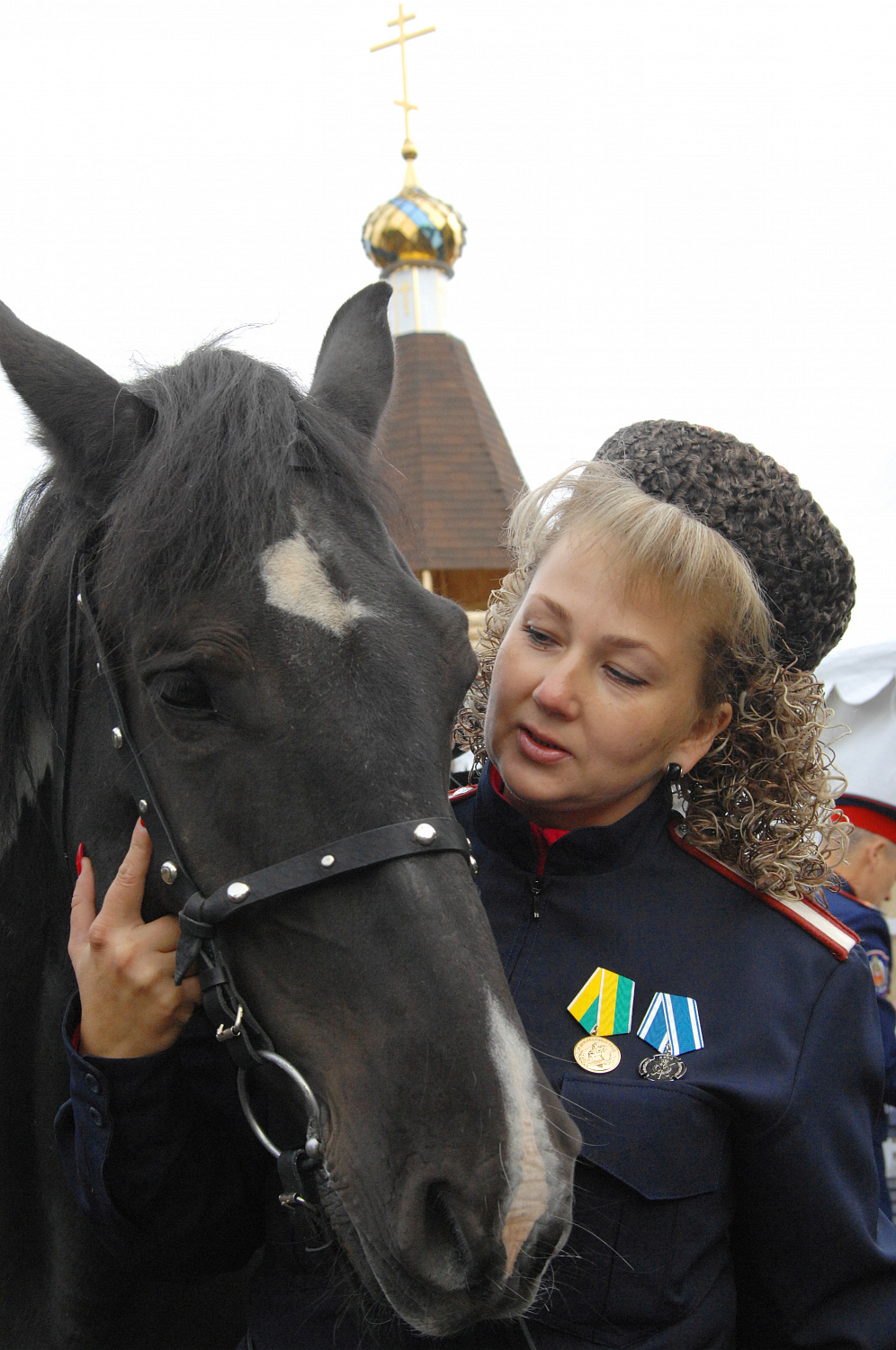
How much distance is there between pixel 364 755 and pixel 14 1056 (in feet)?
3.56

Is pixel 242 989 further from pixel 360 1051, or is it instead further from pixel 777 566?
pixel 777 566

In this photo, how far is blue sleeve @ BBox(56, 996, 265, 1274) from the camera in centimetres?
155

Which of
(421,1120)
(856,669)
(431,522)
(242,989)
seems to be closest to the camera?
(421,1120)

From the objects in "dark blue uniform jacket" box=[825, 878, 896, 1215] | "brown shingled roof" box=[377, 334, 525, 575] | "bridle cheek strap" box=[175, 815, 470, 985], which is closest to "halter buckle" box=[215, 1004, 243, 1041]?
"bridle cheek strap" box=[175, 815, 470, 985]

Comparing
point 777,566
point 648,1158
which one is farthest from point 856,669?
point 648,1158

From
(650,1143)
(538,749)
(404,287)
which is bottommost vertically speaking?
(650,1143)

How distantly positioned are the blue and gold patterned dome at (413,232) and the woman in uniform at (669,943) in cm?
1832

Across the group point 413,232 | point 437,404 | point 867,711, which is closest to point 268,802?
point 867,711

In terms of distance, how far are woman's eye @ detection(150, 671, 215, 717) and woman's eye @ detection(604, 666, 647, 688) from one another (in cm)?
79

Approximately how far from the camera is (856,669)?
6.11m

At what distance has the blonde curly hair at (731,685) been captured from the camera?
1.85 meters

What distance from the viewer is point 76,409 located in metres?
1.65

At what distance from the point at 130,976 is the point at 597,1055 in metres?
0.83

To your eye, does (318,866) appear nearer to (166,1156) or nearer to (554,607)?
(166,1156)
